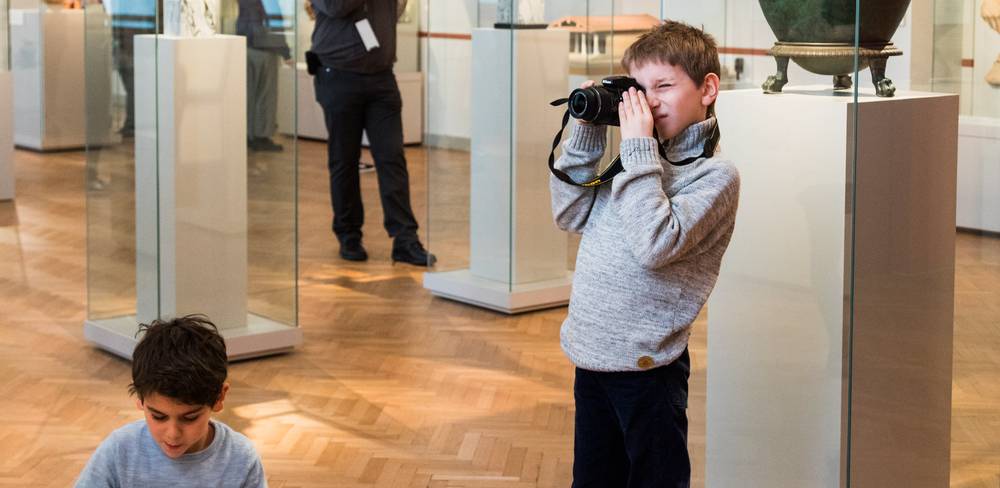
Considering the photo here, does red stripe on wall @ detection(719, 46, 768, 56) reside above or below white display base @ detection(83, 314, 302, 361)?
above

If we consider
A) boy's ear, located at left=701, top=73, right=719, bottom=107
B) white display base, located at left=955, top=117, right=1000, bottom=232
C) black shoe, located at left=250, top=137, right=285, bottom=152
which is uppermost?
boy's ear, located at left=701, top=73, right=719, bottom=107

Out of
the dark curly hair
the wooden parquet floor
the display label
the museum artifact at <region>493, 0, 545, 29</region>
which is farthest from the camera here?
the display label

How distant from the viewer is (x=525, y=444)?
4.23 meters

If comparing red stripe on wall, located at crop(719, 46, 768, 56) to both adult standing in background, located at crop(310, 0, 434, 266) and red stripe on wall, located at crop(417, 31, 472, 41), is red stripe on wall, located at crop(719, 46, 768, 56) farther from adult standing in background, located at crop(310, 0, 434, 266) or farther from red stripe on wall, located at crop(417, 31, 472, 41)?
adult standing in background, located at crop(310, 0, 434, 266)

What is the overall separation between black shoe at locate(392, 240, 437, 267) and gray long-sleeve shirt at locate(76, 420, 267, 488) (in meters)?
5.02

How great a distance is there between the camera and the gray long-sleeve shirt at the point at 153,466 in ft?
6.98

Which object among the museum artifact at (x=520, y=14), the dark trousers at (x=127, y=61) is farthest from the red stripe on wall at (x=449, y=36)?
the dark trousers at (x=127, y=61)

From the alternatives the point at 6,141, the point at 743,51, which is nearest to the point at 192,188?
the point at 743,51

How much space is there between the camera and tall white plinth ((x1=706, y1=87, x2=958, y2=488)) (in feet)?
9.04

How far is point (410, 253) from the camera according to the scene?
7270mm

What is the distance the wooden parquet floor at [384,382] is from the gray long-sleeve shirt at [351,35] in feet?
2.34

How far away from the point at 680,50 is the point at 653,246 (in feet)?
1.15

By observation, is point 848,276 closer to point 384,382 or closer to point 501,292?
→ point 384,382

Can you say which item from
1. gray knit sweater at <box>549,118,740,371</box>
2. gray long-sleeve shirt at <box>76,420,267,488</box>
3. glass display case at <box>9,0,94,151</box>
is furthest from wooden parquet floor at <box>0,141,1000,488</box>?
glass display case at <box>9,0,94,151</box>
